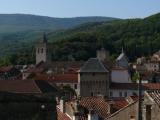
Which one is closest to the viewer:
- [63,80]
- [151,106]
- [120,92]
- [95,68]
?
[151,106]

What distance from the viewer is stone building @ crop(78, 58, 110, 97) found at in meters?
97.1

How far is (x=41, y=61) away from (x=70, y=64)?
38.7 ft

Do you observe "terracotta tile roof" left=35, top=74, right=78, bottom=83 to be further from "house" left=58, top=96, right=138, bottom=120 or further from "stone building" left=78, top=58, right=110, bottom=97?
"house" left=58, top=96, right=138, bottom=120

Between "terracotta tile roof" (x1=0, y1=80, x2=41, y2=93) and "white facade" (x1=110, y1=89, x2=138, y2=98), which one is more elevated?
"terracotta tile roof" (x1=0, y1=80, x2=41, y2=93)

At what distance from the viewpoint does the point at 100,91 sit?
317 ft

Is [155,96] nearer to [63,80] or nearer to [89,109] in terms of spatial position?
[89,109]

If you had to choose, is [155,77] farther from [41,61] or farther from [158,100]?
[158,100]

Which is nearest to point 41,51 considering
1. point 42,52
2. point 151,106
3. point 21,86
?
point 42,52

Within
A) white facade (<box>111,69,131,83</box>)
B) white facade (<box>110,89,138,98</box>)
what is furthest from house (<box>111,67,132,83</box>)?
white facade (<box>110,89,138,98</box>)

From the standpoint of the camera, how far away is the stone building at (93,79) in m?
97.1

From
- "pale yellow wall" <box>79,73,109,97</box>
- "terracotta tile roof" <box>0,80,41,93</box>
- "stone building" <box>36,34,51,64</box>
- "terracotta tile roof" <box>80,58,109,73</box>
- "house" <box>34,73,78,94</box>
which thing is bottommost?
"stone building" <box>36,34,51,64</box>

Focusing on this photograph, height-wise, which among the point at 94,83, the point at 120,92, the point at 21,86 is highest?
the point at 21,86

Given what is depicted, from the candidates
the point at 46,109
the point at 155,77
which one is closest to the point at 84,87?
the point at 155,77

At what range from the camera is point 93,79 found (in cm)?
9819
